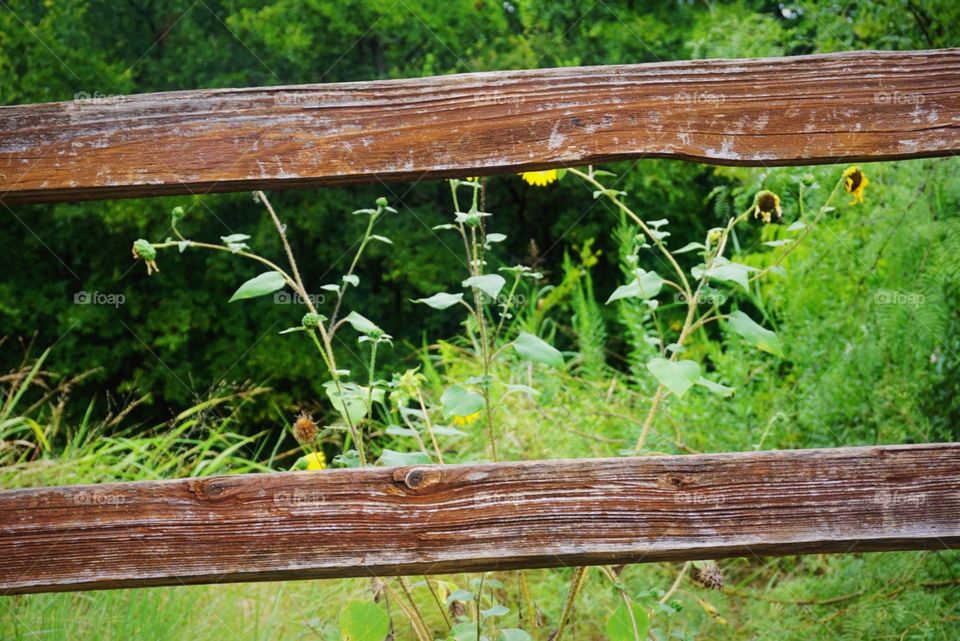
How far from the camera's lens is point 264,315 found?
7395 mm

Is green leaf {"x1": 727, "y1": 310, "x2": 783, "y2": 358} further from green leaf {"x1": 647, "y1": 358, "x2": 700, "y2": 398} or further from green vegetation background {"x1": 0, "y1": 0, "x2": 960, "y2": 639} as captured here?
green vegetation background {"x1": 0, "y1": 0, "x2": 960, "y2": 639}

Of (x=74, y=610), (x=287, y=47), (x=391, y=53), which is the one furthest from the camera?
(x=391, y=53)

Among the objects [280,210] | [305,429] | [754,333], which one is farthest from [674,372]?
[280,210]

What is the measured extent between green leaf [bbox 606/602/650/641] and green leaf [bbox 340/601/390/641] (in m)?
0.37

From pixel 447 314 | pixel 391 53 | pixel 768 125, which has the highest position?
pixel 768 125

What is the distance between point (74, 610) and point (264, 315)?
4.90m

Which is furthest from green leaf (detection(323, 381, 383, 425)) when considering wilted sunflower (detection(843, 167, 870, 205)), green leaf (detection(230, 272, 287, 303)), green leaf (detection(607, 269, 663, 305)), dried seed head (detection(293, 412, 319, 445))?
wilted sunflower (detection(843, 167, 870, 205))

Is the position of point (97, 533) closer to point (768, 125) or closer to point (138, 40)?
point (768, 125)

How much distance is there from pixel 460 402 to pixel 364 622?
38cm

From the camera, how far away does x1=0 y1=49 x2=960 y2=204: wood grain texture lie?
4.11 feet

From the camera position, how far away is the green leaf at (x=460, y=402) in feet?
4.97

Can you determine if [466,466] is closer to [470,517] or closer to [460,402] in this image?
[470,517]

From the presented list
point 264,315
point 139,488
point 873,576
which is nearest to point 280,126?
point 139,488

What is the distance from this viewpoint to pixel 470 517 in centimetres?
126
